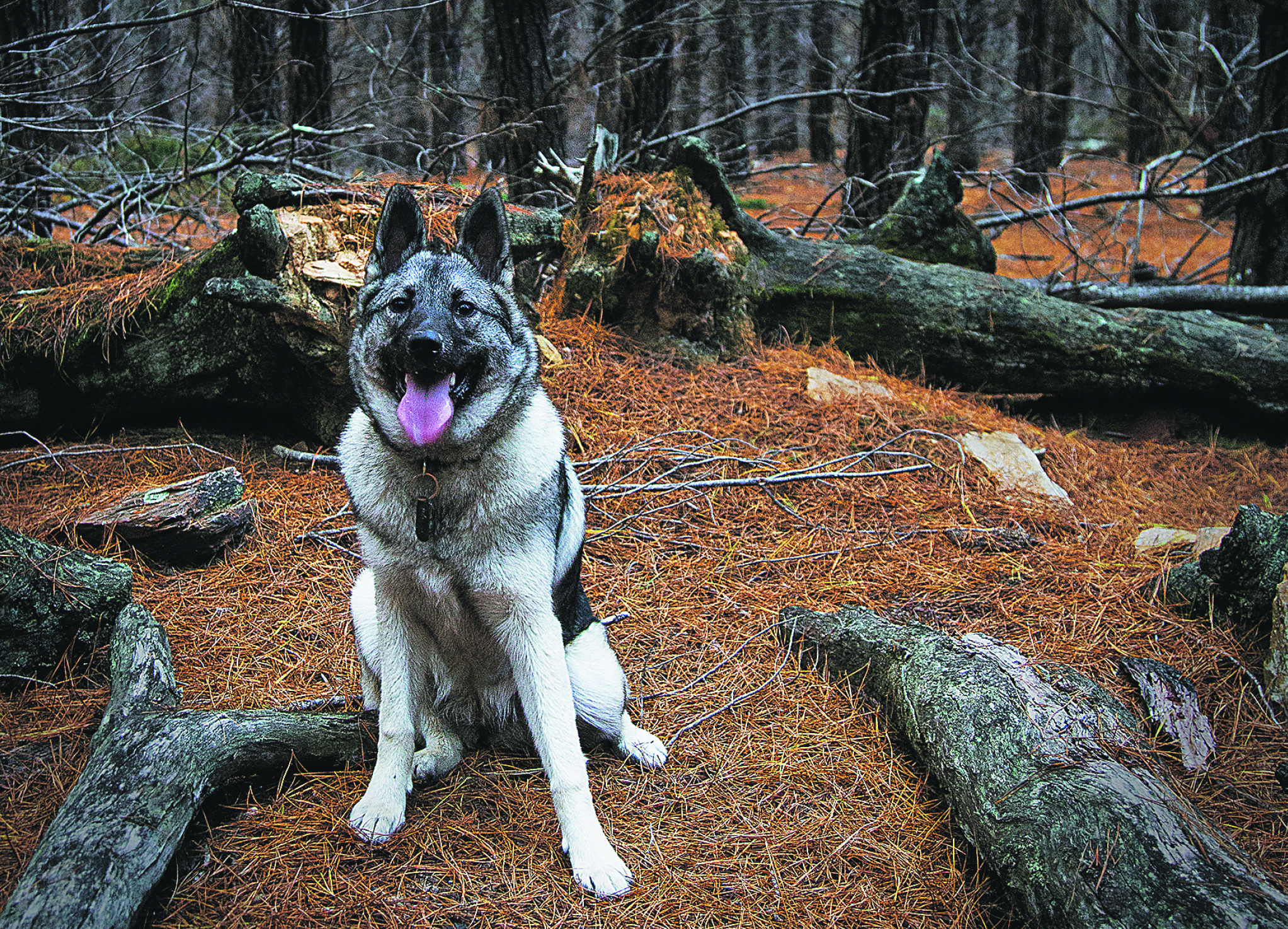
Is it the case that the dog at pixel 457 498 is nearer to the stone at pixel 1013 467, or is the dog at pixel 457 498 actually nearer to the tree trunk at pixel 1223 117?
the stone at pixel 1013 467

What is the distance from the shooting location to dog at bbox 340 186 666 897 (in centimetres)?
242

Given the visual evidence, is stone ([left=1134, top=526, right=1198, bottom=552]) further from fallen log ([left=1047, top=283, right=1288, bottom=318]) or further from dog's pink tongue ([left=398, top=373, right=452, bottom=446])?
dog's pink tongue ([left=398, top=373, right=452, bottom=446])

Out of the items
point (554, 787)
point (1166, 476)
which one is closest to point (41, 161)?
point (554, 787)

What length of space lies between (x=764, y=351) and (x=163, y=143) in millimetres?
8910

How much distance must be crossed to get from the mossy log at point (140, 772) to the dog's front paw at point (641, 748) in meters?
0.94

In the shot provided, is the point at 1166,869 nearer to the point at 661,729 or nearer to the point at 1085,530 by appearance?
the point at 661,729

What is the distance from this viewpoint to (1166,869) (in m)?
1.95

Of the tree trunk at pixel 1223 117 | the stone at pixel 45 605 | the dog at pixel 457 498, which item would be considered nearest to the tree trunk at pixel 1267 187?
the tree trunk at pixel 1223 117

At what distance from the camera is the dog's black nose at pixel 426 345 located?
2.28 meters

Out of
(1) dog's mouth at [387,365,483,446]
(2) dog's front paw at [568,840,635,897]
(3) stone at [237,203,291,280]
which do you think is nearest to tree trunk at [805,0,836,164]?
(3) stone at [237,203,291,280]

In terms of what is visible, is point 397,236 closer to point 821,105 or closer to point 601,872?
point 601,872

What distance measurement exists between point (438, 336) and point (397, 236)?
1.96 ft

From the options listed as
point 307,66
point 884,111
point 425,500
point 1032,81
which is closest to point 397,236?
point 425,500

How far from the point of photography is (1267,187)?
690cm
